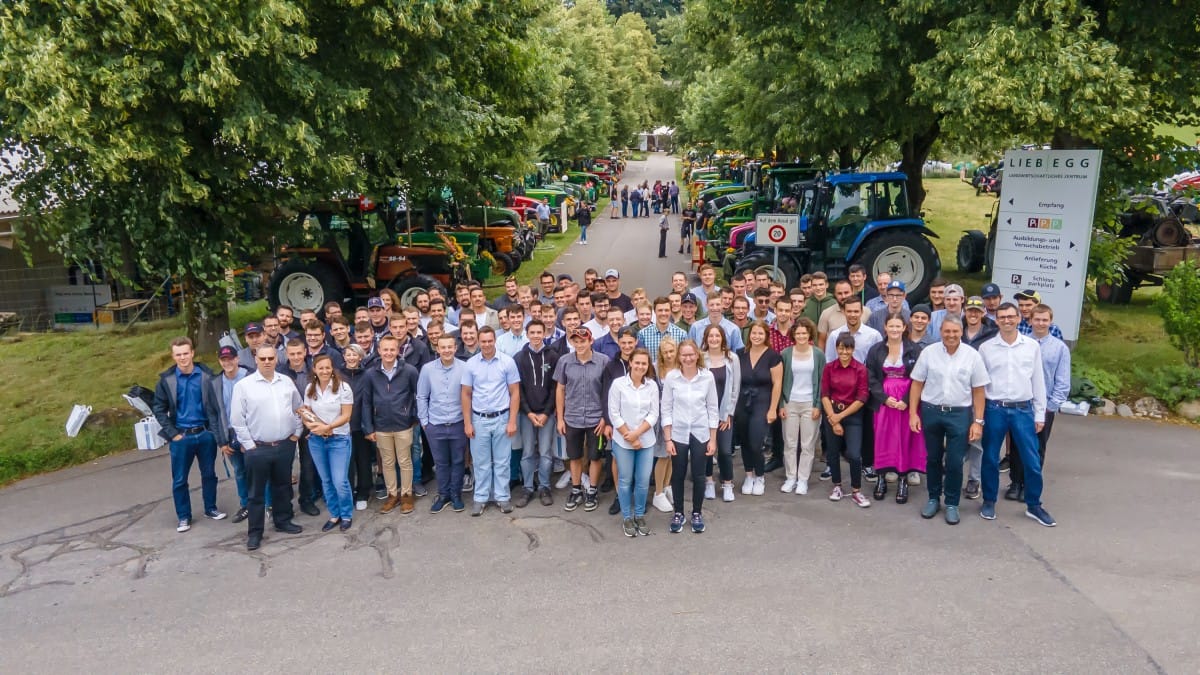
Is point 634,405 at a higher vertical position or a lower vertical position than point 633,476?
higher

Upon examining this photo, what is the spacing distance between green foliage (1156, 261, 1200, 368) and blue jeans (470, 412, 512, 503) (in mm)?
8021

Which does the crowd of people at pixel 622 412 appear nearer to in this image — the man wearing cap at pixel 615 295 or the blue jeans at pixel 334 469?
the blue jeans at pixel 334 469

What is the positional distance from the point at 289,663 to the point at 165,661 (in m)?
0.81

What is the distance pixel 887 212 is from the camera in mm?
15148

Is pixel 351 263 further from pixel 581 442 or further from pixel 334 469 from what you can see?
pixel 581 442

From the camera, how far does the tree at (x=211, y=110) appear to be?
830 cm

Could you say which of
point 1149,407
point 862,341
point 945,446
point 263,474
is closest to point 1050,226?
point 1149,407

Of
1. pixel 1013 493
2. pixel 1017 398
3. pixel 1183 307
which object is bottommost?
pixel 1013 493

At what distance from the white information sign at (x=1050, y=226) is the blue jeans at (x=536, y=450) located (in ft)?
23.1

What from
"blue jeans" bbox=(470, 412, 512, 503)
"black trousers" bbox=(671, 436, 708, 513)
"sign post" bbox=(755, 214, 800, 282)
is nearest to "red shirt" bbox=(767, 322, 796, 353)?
"black trousers" bbox=(671, 436, 708, 513)

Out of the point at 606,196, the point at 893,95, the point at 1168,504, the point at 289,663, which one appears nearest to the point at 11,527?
the point at 289,663

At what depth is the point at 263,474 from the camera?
700cm

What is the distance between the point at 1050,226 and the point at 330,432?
363 inches

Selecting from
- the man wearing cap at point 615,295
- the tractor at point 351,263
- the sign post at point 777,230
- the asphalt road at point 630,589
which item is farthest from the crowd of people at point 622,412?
the tractor at point 351,263
